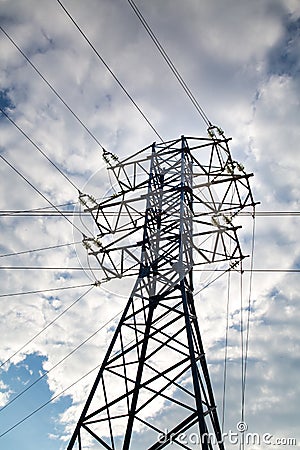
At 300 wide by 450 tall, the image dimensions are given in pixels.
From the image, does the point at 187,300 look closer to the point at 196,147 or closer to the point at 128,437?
the point at 128,437

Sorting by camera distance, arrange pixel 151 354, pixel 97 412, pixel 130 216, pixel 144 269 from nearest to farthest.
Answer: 1. pixel 97 412
2. pixel 151 354
3. pixel 144 269
4. pixel 130 216

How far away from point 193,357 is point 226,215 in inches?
211

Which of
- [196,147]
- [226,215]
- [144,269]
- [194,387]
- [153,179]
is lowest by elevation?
[194,387]

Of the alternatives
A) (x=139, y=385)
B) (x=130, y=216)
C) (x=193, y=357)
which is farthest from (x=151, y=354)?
(x=130, y=216)

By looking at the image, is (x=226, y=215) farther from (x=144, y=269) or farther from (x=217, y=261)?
(x=144, y=269)

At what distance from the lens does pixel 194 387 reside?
8984mm

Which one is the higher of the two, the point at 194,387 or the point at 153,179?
the point at 153,179

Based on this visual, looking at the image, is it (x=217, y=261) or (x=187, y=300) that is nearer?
(x=187, y=300)

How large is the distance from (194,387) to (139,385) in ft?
5.75

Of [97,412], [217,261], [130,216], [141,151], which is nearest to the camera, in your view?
[97,412]

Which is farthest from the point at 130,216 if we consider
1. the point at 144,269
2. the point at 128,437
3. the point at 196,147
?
the point at 128,437

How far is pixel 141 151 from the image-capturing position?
15.0 meters

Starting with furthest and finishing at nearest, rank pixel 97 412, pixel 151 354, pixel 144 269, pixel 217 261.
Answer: pixel 217 261 < pixel 144 269 < pixel 151 354 < pixel 97 412

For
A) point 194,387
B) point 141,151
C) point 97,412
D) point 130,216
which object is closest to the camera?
point 194,387
